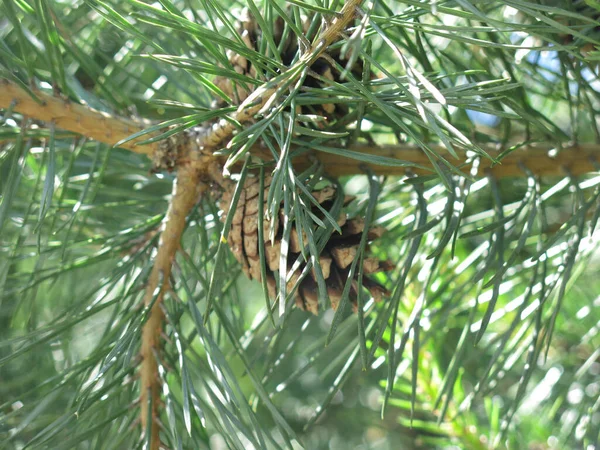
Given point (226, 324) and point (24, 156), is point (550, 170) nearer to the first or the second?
point (226, 324)

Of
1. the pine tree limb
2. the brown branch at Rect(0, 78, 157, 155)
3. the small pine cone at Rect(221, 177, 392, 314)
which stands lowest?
the small pine cone at Rect(221, 177, 392, 314)

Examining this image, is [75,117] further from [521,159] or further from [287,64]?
[521,159]

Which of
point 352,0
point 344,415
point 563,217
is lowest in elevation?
point 344,415

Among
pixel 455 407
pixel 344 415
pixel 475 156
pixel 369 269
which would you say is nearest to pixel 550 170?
pixel 475 156

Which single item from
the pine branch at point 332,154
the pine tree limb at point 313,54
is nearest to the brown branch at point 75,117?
the pine branch at point 332,154

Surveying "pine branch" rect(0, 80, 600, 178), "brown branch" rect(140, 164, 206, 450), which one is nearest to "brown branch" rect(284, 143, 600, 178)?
"pine branch" rect(0, 80, 600, 178)

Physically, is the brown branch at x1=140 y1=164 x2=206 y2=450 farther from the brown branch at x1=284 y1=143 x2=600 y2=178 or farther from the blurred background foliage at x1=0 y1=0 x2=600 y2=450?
the brown branch at x1=284 y1=143 x2=600 y2=178

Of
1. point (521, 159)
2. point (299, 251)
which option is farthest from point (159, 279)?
point (521, 159)

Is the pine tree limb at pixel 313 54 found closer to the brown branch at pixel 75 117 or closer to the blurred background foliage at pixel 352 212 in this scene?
the blurred background foliage at pixel 352 212
